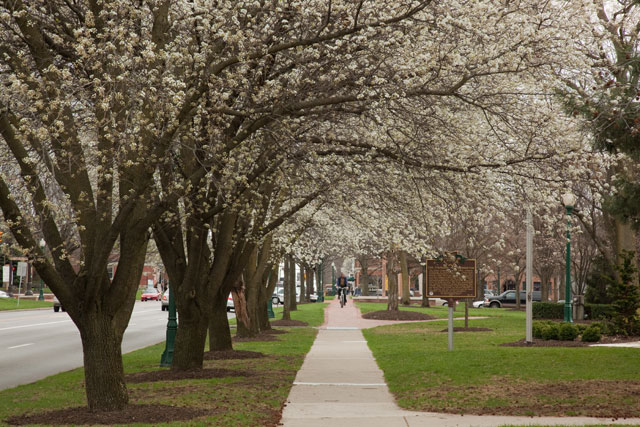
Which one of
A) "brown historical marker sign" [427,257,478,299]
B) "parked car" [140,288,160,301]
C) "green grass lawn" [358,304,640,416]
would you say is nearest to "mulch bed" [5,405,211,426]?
"green grass lawn" [358,304,640,416]

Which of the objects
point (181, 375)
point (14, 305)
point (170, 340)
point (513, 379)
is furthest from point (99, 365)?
point (14, 305)

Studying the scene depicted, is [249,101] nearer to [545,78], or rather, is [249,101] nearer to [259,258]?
[545,78]

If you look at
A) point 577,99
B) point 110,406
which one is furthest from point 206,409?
point 577,99

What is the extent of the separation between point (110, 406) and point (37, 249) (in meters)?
2.13

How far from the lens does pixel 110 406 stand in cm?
969

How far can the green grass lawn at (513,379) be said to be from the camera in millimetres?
10453

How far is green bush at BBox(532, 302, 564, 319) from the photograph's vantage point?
35906 millimetres

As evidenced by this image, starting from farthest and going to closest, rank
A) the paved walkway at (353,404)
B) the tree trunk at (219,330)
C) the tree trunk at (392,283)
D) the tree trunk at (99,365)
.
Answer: the tree trunk at (392,283), the tree trunk at (219,330), the tree trunk at (99,365), the paved walkway at (353,404)

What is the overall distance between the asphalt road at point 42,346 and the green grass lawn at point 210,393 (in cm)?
126

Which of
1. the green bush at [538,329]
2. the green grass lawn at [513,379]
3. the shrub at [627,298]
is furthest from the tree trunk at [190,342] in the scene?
the shrub at [627,298]

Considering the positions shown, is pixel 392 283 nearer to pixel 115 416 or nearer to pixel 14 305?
pixel 14 305

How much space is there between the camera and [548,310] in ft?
120

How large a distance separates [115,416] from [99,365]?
0.69 meters

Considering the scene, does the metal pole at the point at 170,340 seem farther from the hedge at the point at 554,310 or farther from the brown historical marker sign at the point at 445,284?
the hedge at the point at 554,310
